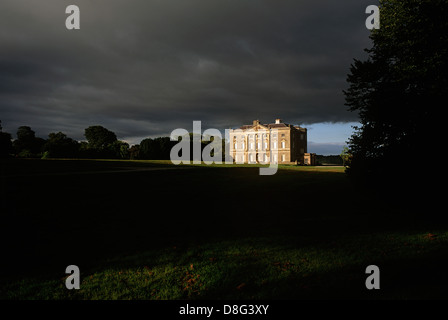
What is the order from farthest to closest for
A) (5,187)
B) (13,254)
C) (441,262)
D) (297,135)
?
(297,135)
(5,187)
(13,254)
(441,262)

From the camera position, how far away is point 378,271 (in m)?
4.73

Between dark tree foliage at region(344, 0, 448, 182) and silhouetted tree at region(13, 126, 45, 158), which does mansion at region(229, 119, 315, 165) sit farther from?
silhouetted tree at region(13, 126, 45, 158)

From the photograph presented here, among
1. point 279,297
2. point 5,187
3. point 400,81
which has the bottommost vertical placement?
point 279,297

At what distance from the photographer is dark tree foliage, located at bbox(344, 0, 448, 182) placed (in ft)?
29.6

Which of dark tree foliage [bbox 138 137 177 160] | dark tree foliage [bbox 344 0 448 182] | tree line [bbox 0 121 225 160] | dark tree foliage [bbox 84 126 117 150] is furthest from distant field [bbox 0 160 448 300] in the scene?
dark tree foliage [bbox 84 126 117 150]

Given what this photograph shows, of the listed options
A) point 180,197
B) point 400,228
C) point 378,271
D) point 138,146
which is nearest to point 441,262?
point 378,271

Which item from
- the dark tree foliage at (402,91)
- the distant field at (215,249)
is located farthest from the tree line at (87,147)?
the dark tree foliage at (402,91)

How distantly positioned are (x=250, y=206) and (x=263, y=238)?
4459 mm

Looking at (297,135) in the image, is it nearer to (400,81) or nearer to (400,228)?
(400,81)

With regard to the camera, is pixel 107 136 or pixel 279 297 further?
pixel 107 136

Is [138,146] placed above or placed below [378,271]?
above

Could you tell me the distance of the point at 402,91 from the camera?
11.6 meters

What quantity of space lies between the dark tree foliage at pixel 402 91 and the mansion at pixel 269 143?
59978 millimetres

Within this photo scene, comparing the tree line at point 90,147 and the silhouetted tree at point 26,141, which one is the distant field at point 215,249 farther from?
the silhouetted tree at point 26,141
